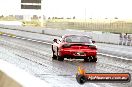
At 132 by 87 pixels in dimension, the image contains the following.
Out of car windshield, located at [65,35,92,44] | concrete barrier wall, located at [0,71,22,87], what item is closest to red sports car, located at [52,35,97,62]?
car windshield, located at [65,35,92,44]

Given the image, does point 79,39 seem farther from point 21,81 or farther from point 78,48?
point 21,81

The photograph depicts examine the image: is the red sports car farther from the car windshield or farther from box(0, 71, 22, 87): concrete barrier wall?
box(0, 71, 22, 87): concrete barrier wall

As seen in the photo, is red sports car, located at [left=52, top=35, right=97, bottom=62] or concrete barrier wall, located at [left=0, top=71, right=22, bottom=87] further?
red sports car, located at [left=52, top=35, right=97, bottom=62]

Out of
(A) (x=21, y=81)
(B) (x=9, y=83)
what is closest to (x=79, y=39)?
(B) (x=9, y=83)

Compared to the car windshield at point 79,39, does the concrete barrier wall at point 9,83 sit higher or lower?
higher

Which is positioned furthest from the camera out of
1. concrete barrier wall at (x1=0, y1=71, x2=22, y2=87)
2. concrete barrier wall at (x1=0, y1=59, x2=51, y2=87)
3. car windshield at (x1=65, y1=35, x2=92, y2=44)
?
car windshield at (x1=65, y1=35, x2=92, y2=44)

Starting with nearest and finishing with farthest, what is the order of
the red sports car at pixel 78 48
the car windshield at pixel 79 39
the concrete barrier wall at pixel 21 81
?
the concrete barrier wall at pixel 21 81
the red sports car at pixel 78 48
the car windshield at pixel 79 39

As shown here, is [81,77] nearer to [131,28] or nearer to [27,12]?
[131,28]

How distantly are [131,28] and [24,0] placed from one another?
23.6 meters

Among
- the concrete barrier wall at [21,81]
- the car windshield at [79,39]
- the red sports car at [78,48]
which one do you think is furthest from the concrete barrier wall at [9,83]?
the car windshield at [79,39]

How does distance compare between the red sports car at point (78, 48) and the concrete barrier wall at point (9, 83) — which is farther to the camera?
the red sports car at point (78, 48)

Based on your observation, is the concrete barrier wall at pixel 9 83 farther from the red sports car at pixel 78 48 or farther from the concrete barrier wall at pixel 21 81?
the red sports car at pixel 78 48

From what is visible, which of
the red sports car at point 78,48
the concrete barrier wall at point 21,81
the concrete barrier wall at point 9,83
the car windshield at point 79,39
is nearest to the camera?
the concrete barrier wall at point 21,81

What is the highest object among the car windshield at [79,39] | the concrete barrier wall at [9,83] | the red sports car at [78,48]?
the concrete barrier wall at [9,83]
